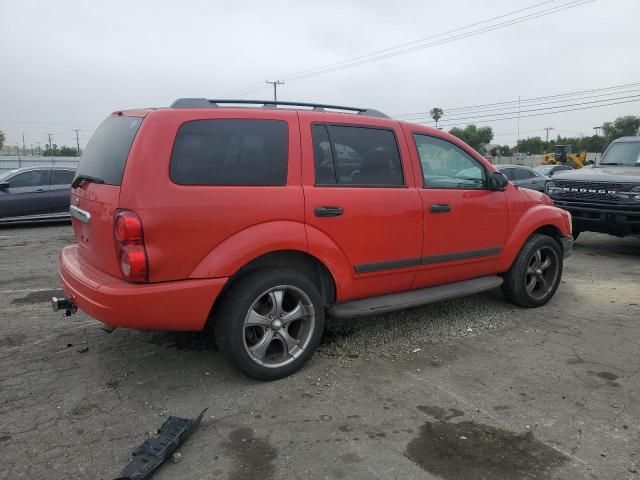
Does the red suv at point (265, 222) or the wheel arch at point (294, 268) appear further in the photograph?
the wheel arch at point (294, 268)

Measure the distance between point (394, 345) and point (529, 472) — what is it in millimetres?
1776

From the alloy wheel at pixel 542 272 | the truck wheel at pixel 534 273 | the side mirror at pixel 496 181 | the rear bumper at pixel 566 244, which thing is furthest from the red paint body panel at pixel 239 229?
the rear bumper at pixel 566 244

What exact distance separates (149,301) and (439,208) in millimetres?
2433

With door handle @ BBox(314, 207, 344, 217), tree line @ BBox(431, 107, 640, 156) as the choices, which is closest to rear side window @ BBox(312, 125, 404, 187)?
door handle @ BBox(314, 207, 344, 217)

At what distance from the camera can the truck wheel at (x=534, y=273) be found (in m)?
5.21

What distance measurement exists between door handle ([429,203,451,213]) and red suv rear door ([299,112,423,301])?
0.47 ft

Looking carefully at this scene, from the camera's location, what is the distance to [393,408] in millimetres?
3320

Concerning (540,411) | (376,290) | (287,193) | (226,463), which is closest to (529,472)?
(540,411)

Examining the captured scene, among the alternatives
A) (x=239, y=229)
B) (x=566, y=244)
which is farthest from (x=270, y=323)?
(x=566, y=244)

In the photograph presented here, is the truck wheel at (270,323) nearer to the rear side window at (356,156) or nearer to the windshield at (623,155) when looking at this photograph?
the rear side window at (356,156)

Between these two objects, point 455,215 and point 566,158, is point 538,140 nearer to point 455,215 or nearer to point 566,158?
point 566,158

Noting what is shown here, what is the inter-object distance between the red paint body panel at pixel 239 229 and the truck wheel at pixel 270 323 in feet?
0.55

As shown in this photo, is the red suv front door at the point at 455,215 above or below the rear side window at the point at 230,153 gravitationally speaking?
below

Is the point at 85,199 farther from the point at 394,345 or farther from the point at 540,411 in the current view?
the point at 540,411
